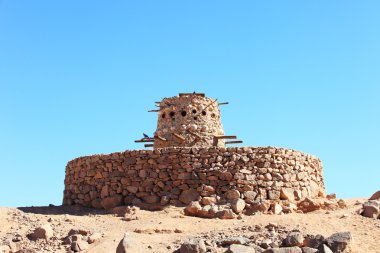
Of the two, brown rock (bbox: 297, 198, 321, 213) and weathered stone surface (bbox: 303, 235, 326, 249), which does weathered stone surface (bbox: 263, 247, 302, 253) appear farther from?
brown rock (bbox: 297, 198, 321, 213)

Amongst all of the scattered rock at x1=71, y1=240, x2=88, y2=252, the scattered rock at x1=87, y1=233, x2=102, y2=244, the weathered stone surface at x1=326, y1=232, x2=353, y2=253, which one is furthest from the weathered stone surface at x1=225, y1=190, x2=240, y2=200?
the scattered rock at x1=71, y1=240, x2=88, y2=252

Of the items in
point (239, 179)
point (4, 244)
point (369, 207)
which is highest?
point (239, 179)

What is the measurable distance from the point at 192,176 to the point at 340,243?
5054 millimetres

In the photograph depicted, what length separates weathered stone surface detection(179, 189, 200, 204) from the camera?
41.5 ft

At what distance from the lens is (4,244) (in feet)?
33.9

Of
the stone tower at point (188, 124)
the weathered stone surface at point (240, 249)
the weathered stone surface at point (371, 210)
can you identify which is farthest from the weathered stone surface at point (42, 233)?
the weathered stone surface at point (371, 210)

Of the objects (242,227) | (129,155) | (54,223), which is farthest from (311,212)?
(54,223)

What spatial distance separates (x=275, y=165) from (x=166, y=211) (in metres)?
3.37

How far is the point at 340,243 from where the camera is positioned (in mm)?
8727

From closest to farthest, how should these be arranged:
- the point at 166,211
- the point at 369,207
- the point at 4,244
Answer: the point at 4,244, the point at 369,207, the point at 166,211

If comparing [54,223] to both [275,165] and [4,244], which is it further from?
[275,165]

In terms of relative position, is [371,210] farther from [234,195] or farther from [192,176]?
[192,176]

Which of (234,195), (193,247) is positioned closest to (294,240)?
(193,247)

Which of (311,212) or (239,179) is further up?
(239,179)
